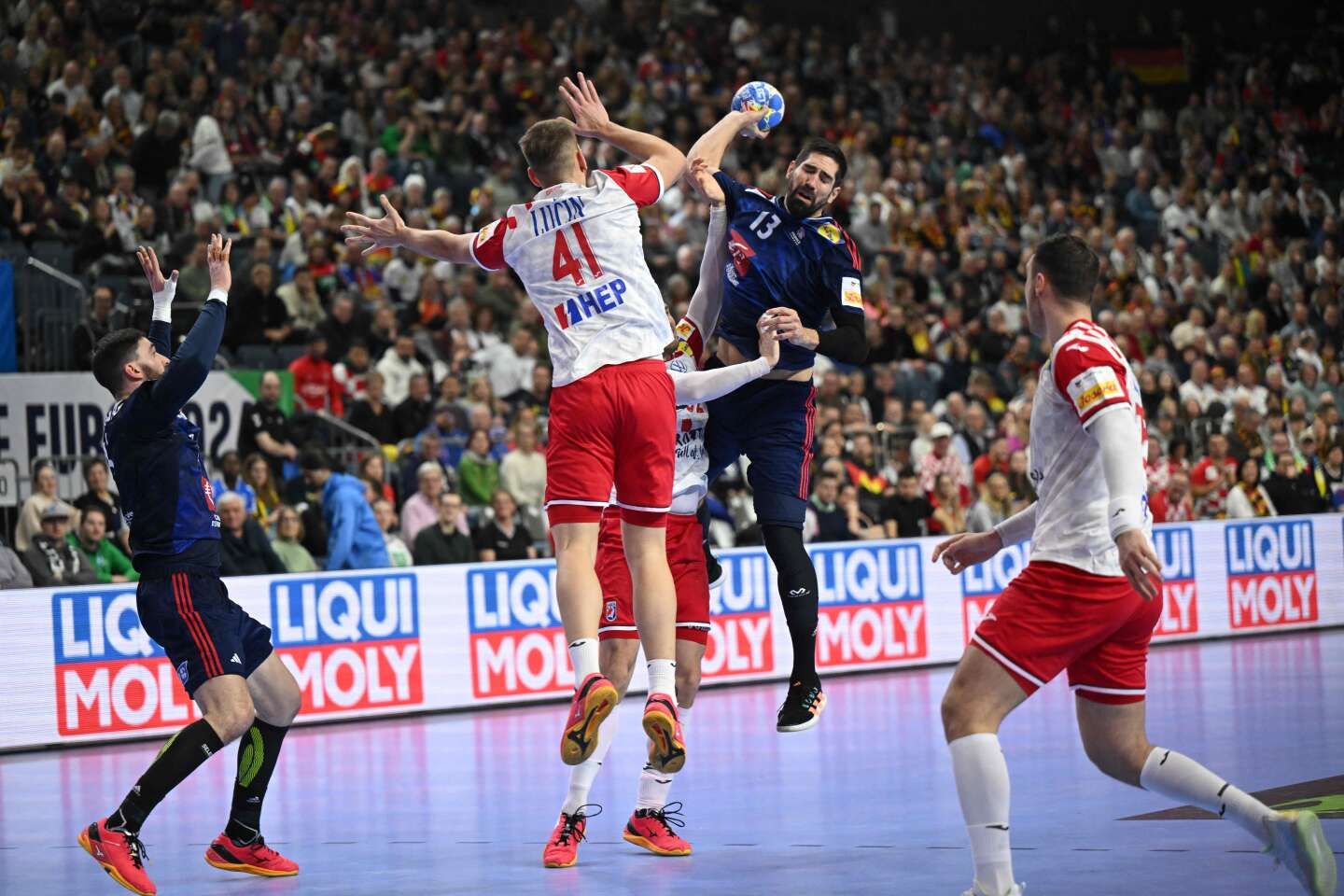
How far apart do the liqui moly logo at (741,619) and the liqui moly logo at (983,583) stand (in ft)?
7.40

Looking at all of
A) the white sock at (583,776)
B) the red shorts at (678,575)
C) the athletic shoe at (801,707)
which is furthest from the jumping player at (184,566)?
the athletic shoe at (801,707)

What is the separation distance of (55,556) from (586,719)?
7.65 metres

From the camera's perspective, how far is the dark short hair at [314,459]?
14.6 meters

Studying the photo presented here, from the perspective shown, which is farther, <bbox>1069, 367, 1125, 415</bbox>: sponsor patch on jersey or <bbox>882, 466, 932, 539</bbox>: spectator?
<bbox>882, 466, 932, 539</bbox>: spectator

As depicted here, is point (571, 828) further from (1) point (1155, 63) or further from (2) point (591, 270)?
(1) point (1155, 63)

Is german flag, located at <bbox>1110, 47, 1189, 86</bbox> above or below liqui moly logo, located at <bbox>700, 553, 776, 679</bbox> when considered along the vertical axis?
above

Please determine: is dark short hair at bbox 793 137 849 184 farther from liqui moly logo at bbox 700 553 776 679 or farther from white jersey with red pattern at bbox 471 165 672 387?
liqui moly logo at bbox 700 553 776 679

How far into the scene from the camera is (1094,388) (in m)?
5.52

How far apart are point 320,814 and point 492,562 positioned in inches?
208

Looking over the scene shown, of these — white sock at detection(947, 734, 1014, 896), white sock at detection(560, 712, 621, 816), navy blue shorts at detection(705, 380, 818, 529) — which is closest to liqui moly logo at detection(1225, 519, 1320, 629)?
navy blue shorts at detection(705, 380, 818, 529)

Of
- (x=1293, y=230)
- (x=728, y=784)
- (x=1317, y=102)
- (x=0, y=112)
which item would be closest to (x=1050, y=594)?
(x=728, y=784)

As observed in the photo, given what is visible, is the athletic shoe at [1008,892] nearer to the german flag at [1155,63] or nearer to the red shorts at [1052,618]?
the red shorts at [1052,618]

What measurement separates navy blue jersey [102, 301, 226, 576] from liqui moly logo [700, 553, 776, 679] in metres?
7.96

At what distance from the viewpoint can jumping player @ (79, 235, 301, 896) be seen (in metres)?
7.24
